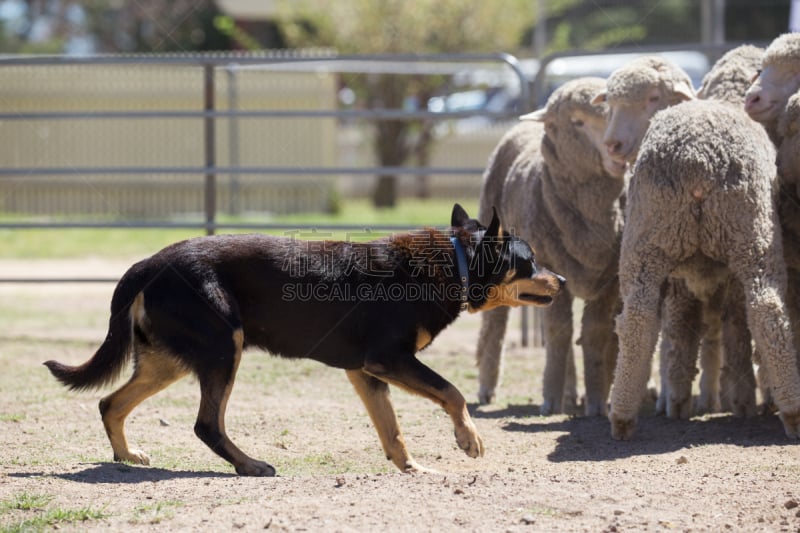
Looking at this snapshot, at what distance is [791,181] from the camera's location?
6516 millimetres

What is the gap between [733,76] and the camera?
714cm

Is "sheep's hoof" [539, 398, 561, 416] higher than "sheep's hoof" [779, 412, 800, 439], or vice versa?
"sheep's hoof" [779, 412, 800, 439]

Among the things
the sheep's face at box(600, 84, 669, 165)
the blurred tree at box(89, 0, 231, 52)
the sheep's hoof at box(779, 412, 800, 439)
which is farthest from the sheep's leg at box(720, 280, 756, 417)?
the blurred tree at box(89, 0, 231, 52)

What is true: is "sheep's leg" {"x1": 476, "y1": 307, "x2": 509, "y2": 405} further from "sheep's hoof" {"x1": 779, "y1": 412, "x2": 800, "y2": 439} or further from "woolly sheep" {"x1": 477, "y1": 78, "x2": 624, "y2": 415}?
"sheep's hoof" {"x1": 779, "y1": 412, "x2": 800, "y2": 439}

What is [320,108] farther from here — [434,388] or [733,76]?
[434,388]

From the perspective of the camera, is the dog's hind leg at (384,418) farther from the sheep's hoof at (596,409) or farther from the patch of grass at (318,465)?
the sheep's hoof at (596,409)

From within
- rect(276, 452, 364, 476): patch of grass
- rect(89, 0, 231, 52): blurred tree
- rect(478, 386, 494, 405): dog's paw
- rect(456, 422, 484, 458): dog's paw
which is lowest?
rect(478, 386, 494, 405): dog's paw

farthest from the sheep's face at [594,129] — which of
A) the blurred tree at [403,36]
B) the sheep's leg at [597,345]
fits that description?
the blurred tree at [403,36]

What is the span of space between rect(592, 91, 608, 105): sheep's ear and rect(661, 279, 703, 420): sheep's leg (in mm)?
1325

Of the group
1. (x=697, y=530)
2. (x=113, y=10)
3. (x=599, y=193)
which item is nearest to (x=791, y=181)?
(x=599, y=193)

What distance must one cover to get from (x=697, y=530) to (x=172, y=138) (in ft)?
55.7

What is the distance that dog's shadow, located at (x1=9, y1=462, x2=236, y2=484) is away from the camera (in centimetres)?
519

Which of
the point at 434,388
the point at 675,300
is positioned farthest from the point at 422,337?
the point at 675,300

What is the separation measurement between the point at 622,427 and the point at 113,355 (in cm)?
295
